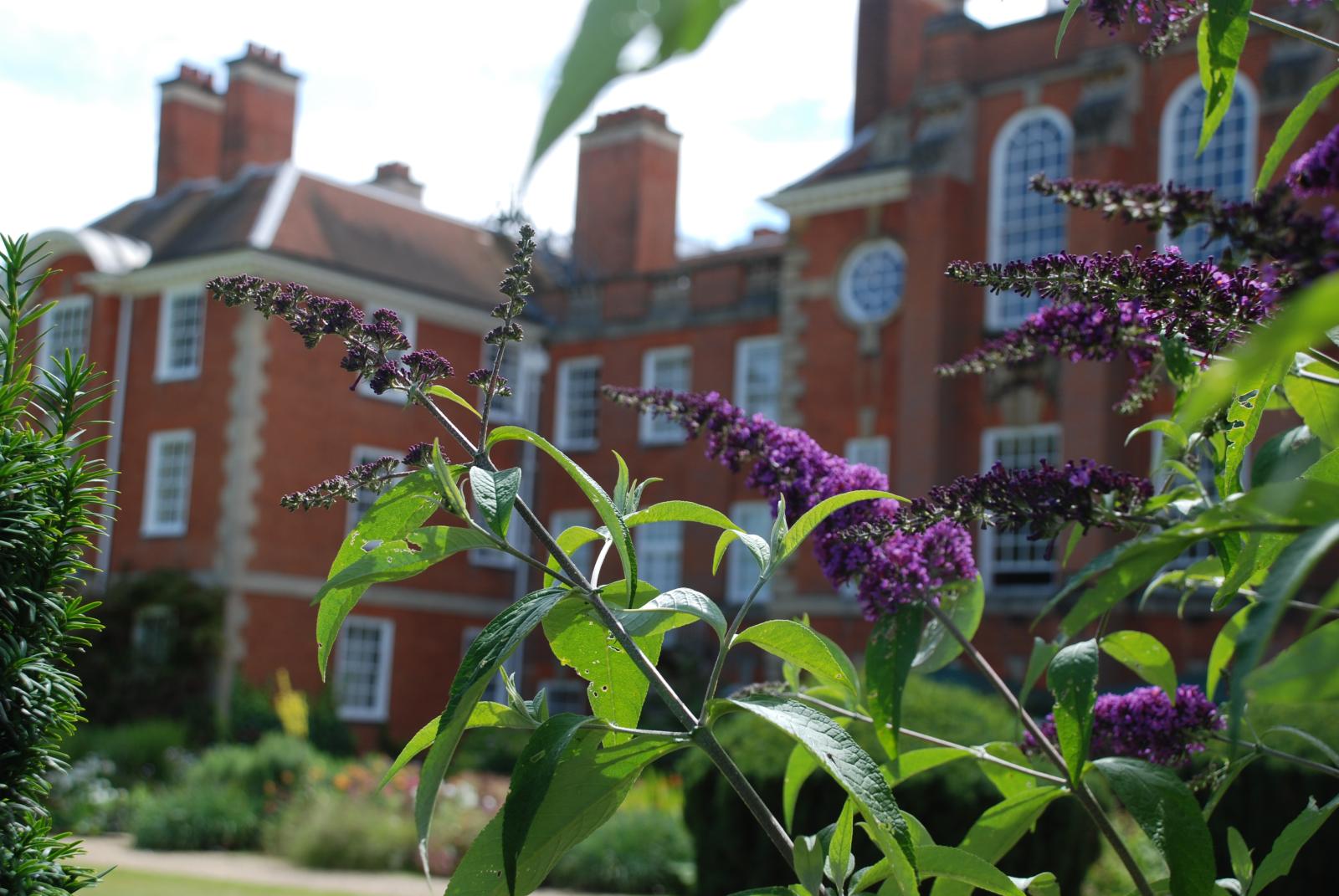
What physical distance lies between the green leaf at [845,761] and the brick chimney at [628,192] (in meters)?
30.3

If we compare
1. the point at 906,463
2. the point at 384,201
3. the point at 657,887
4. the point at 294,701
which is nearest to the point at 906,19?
the point at 906,463

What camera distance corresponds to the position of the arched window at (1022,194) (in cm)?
2292

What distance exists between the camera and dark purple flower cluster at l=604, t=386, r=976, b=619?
208 cm

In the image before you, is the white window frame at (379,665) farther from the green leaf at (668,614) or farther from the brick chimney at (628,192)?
the green leaf at (668,614)

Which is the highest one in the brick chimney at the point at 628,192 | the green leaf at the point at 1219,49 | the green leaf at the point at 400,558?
the brick chimney at the point at 628,192

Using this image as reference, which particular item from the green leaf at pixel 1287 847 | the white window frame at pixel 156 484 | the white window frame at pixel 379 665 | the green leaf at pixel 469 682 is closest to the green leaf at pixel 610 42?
the green leaf at pixel 469 682

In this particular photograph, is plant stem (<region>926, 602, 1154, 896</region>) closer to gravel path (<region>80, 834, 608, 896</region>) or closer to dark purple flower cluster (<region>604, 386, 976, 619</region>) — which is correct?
dark purple flower cluster (<region>604, 386, 976, 619</region>)

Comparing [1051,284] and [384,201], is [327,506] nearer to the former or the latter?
[1051,284]

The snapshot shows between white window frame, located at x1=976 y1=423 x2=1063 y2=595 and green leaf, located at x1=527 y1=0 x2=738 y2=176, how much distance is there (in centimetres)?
2192

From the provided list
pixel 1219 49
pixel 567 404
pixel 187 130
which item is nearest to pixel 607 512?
pixel 1219 49

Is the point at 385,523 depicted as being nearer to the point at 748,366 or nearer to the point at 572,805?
the point at 572,805

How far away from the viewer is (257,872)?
15.5 m

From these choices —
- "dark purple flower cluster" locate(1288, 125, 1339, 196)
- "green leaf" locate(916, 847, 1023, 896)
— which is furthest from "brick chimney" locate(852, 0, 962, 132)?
"dark purple flower cluster" locate(1288, 125, 1339, 196)

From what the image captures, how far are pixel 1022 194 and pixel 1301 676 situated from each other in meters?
23.3
